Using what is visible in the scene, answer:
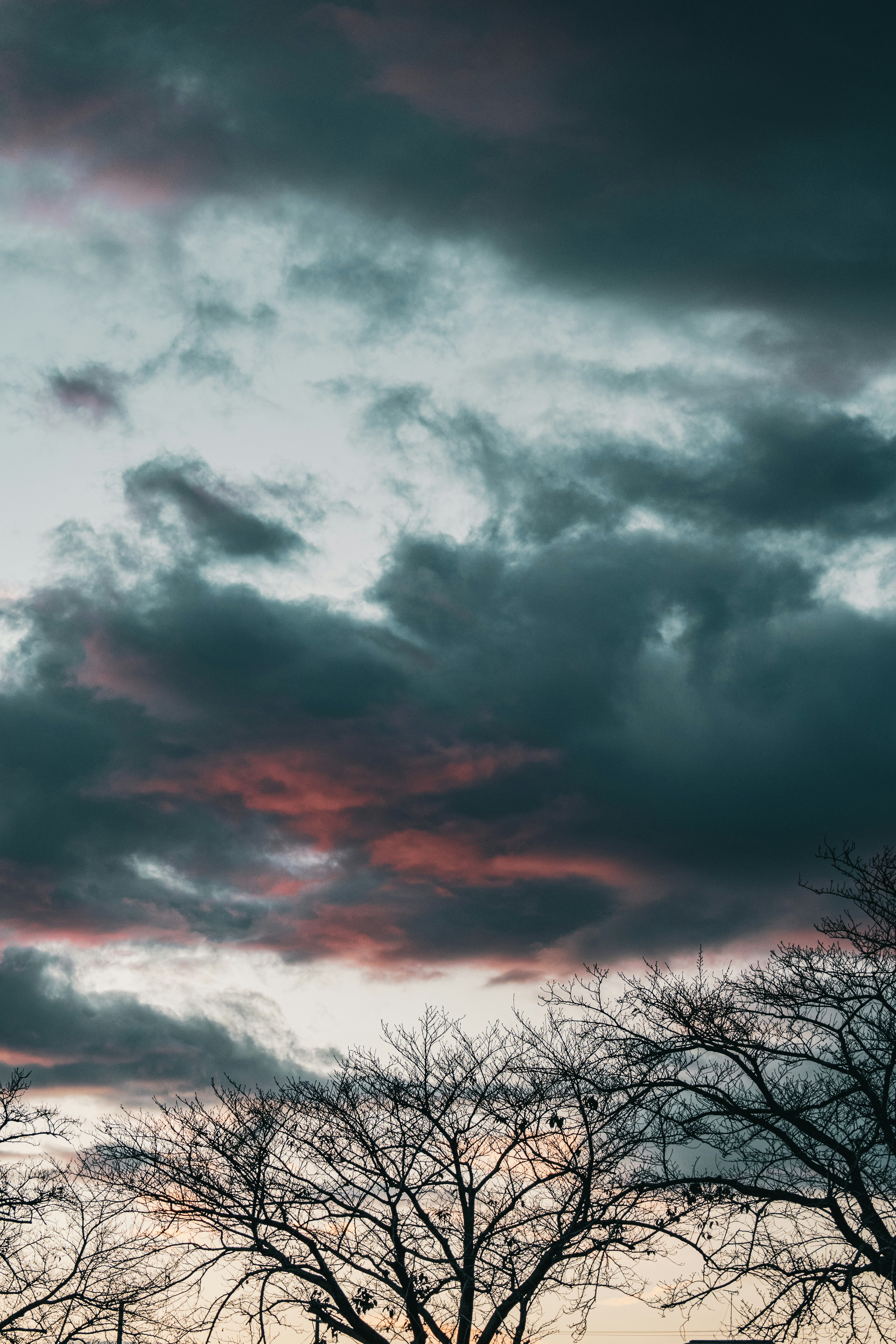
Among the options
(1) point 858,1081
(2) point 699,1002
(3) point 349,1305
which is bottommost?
(3) point 349,1305

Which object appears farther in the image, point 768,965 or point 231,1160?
point 231,1160

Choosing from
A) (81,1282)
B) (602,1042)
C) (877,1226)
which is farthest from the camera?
(81,1282)

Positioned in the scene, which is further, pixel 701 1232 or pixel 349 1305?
pixel 349 1305

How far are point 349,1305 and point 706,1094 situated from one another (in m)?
11.1

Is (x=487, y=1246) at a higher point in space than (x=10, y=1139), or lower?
lower

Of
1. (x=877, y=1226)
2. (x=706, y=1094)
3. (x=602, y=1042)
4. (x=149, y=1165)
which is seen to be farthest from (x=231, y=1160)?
(x=877, y=1226)

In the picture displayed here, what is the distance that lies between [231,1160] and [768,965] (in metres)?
12.8

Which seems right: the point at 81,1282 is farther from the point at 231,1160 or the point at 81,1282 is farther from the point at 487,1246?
the point at 487,1246

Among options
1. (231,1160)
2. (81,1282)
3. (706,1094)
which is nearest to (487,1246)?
(231,1160)

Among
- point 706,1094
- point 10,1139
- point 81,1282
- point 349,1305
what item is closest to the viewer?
point 706,1094

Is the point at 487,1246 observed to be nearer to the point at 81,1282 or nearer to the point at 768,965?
the point at 768,965

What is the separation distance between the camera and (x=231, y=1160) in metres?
23.5

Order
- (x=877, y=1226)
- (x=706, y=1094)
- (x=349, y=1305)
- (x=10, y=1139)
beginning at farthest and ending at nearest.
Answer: (x=10, y=1139), (x=349, y=1305), (x=706, y=1094), (x=877, y=1226)

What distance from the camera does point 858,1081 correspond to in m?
15.9
